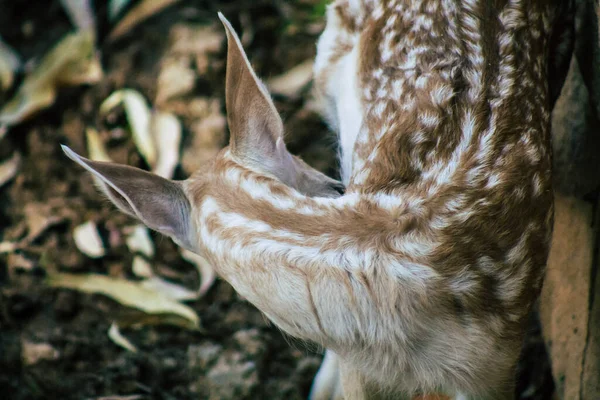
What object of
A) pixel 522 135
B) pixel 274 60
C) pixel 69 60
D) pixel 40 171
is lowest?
pixel 40 171

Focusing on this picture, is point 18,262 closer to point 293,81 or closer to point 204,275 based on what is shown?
point 204,275

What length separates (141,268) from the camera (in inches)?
154

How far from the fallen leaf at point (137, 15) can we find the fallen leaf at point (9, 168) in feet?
3.44

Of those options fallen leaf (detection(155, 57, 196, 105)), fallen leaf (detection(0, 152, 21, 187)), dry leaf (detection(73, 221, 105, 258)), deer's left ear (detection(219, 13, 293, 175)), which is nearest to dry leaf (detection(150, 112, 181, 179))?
fallen leaf (detection(155, 57, 196, 105))

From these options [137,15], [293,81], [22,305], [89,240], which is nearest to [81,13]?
[137,15]

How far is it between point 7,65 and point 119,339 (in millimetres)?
2123

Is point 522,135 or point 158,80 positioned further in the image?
point 158,80

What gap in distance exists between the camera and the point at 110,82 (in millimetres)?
4648

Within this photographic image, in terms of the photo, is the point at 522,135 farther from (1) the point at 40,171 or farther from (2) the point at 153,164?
(1) the point at 40,171

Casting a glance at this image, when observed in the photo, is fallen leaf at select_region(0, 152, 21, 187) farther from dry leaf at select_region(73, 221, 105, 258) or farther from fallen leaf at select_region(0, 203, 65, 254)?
dry leaf at select_region(73, 221, 105, 258)

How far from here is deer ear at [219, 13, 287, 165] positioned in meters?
2.41

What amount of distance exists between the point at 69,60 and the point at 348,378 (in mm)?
2952

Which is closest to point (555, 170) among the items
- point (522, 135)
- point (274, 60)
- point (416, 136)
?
point (522, 135)

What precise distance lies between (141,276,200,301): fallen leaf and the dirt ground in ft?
0.23
